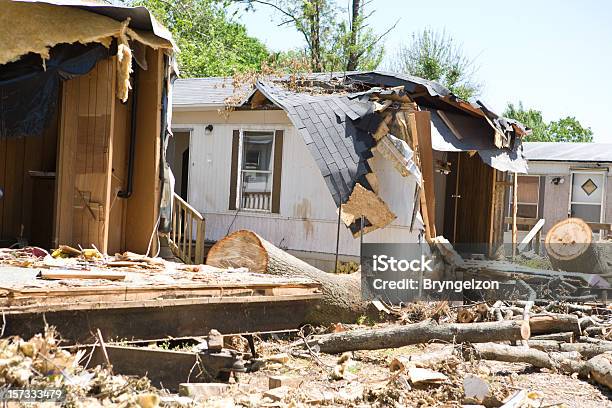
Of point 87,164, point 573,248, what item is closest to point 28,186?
point 87,164

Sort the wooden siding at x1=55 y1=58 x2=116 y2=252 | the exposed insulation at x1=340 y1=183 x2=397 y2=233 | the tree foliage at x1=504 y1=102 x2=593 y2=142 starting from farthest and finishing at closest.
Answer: the tree foliage at x1=504 y1=102 x2=593 y2=142 < the exposed insulation at x1=340 y1=183 x2=397 y2=233 < the wooden siding at x1=55 y1=58 x2=116 y2=252

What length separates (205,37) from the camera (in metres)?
34.0

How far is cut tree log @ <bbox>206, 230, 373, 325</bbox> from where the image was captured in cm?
1022

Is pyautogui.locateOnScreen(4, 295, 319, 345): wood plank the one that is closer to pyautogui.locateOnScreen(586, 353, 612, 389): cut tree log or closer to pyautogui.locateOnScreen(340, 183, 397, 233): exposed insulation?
pyautogui.locateOnScreen(586, 353, 612, 389): cut tree log

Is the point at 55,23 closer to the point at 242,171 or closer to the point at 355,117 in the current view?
the point at 355,117

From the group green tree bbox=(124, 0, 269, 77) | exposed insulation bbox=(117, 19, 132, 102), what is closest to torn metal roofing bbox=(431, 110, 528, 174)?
exposed insulation bbox=(117, 19, 132, 102)

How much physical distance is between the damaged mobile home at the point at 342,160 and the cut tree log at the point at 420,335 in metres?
3.99

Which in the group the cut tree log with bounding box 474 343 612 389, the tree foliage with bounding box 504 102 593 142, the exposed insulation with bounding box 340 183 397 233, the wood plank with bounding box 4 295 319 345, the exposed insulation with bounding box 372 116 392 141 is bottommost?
the cut tree log with bounding box 474 343 612 389

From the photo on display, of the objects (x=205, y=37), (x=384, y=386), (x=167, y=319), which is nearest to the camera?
(x=167, y=319)

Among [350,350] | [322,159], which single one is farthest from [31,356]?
[322,159]

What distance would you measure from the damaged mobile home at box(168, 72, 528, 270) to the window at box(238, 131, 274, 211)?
21 millimetres

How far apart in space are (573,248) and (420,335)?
7377 millimetres

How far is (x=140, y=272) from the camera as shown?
831cm

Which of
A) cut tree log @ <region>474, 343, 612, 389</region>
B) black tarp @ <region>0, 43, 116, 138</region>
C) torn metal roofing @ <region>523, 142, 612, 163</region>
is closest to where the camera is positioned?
cut tree log @ <region>474, 343, 612, 389</region>
